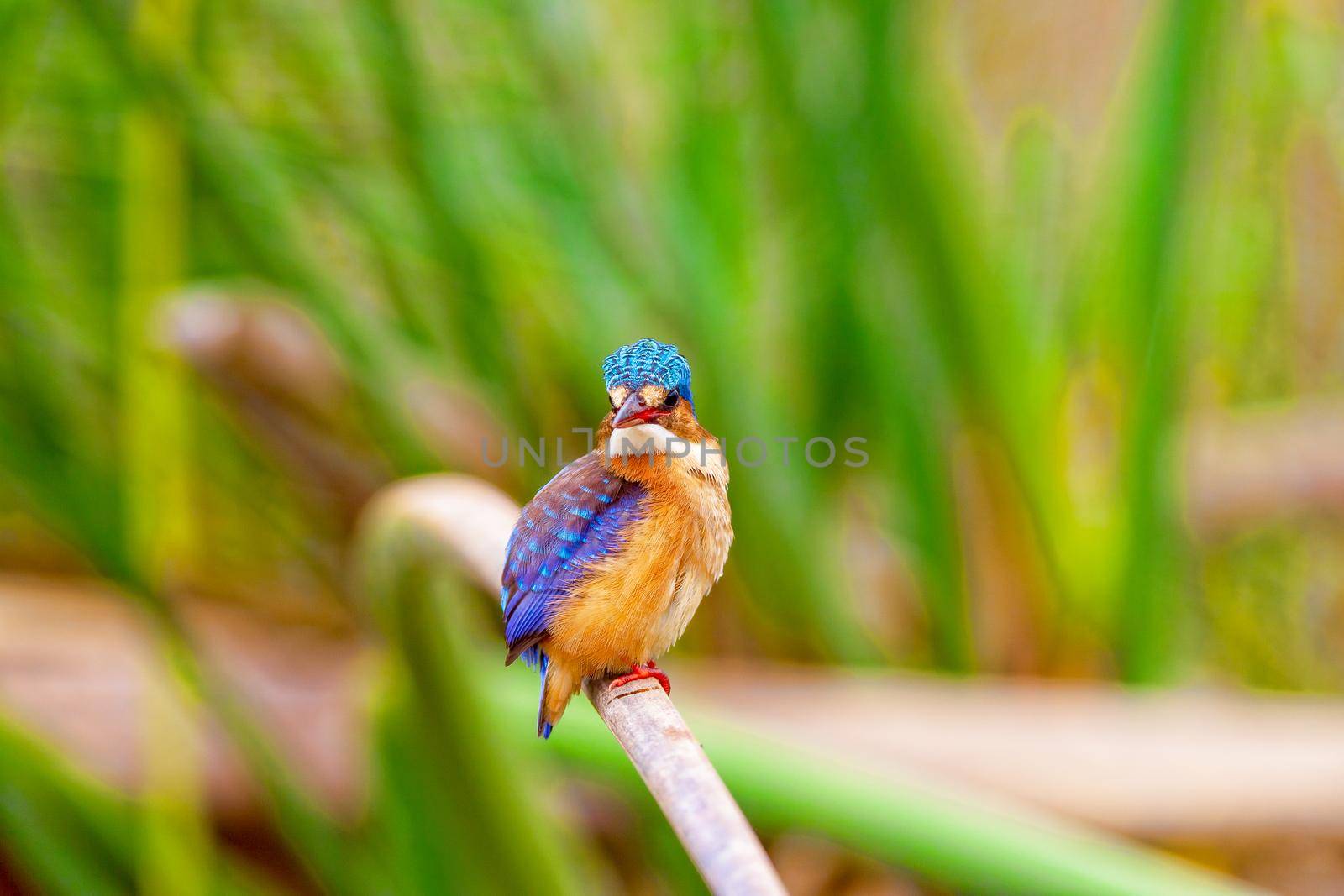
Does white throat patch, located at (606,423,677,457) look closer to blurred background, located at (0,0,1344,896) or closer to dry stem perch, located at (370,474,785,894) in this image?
dry stem perch, located at (370,474,785,894)

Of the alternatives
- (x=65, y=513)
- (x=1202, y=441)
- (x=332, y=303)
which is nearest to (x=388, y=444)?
(x=332, y=303)

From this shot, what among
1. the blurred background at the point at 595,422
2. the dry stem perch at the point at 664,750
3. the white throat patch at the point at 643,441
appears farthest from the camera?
the blurred background at the point at 595,422

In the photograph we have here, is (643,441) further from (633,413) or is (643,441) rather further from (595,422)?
(595,422)

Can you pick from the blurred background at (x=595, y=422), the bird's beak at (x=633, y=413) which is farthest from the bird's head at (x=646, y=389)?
the blurred background at (x=595, y=422)

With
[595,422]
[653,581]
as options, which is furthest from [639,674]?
[595,422]

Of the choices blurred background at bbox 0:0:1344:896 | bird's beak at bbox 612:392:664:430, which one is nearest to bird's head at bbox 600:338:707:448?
bird's beak at bbox 612:392:664:430

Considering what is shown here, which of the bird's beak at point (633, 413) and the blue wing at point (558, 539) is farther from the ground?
the bird's beak at point (633, 413)

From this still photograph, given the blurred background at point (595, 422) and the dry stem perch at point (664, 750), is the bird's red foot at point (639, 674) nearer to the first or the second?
the dry stem perch at point (664, 750)

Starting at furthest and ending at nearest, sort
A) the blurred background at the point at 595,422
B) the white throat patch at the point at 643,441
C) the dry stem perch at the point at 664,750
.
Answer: the blurred background at the point at 595,422 < the white throat patch at the point at 643,441 < the dry stem perch at the point at 664,750
